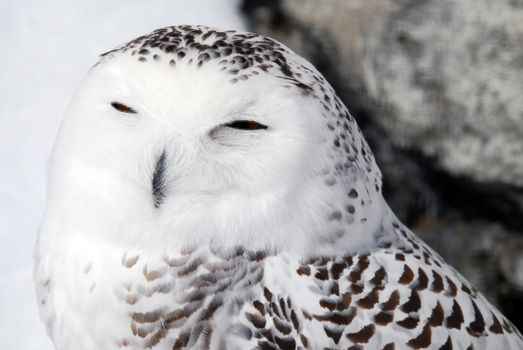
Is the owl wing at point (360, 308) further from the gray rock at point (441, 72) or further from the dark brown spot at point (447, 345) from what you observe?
the gray rock at point (441, 72)

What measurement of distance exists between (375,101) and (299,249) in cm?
125

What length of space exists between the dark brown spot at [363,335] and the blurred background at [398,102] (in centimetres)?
125

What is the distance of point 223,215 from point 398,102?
129 cm

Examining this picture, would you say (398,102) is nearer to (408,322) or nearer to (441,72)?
(441,72)

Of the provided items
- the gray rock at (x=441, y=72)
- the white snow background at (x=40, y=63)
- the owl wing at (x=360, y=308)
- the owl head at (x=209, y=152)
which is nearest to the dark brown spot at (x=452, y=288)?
the owl wing at (x=360, y=308)

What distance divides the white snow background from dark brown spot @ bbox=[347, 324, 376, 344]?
1454 millimetres

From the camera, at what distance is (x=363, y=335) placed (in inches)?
54.1

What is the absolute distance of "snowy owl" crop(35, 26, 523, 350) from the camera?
129cm

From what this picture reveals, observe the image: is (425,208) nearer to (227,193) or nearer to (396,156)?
(396,156)

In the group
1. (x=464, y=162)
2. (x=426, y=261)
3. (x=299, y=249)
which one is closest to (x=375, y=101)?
(x=464, y=162)

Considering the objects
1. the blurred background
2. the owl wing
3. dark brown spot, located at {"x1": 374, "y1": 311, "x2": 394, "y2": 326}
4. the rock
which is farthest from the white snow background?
dark brown spot, located at {"x1": 374, "y1": 311, "x2": 394, "y2": 326}

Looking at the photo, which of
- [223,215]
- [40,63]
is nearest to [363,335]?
[223,215]

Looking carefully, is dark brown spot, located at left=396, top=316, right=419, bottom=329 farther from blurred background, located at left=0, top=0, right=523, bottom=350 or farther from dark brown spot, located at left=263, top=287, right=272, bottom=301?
blurred background, located at left=0, top=0, right=523, bottom=350

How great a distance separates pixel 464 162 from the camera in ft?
8.15
